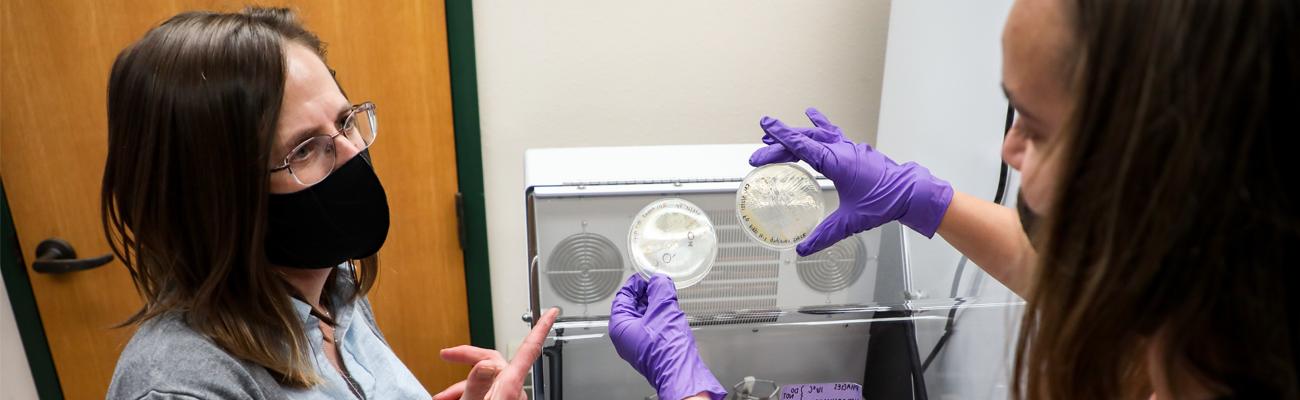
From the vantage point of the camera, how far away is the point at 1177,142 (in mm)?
535

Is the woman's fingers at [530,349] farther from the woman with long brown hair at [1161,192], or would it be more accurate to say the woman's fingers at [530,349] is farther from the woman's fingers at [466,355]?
the woman with long brown hair at [1161,192]

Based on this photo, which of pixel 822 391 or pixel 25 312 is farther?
pixel 25 312

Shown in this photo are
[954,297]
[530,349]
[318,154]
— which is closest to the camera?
[318,154]

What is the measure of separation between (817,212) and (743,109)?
29.8 inches

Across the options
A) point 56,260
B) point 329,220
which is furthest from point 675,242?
point 56,260

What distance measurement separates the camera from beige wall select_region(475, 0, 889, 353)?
1.83 meters

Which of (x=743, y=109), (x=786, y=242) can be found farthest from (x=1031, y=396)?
(x=743, y=109)

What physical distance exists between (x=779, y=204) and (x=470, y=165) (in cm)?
97

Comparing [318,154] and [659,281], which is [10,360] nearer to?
[318,154]

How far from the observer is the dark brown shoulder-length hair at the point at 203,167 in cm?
89

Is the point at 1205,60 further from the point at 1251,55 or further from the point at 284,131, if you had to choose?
the point at 284,131

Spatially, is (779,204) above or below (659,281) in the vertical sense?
above

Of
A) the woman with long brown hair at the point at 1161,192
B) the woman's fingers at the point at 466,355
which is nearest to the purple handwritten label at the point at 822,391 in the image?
the woman's fingers at the point at 466,355

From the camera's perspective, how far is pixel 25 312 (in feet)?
6.11
